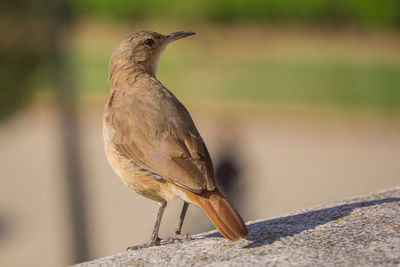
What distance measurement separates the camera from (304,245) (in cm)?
378

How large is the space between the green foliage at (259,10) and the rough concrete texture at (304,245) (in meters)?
20.2

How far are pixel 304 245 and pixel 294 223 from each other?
21.1 inches

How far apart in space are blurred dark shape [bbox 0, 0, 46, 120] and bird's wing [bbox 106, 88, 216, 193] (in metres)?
4.59

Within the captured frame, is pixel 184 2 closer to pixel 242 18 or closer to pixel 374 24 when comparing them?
pixel 242 18

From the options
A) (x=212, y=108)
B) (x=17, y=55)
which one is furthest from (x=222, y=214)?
(x=212, y=108)

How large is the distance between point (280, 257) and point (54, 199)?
12.1 meters

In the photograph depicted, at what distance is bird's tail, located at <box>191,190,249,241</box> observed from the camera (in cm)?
381

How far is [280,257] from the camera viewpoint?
3.61 m

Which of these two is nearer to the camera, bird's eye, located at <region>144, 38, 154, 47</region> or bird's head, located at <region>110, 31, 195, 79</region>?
bird's head, located at <region>110, 31, 195, 79</region>

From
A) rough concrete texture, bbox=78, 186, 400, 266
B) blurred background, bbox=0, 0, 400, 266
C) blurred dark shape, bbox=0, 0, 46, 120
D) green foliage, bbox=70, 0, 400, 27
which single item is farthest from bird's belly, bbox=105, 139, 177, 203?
green foliage, bbox=70, 0, 400, 27

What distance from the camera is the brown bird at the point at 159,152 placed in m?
4.06

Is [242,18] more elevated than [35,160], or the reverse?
[242,18]

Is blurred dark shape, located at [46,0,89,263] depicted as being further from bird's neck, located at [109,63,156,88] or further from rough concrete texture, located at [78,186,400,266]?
rough concrete texture, located at [78,186,400,266]

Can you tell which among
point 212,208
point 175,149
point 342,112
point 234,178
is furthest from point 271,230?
point 342,112
